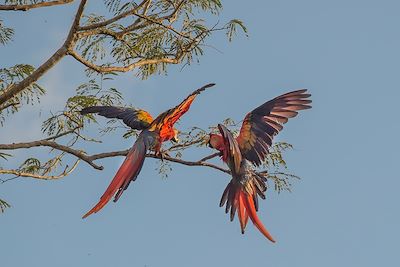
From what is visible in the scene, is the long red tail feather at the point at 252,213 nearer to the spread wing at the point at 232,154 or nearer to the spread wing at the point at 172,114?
the spread wing at the point at 232,154

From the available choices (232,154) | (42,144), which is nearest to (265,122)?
(232,154)

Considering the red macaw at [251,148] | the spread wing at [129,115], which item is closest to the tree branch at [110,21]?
the spread wing at [129,115]

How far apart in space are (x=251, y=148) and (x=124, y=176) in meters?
1.23

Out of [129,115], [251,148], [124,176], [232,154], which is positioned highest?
[129,115]

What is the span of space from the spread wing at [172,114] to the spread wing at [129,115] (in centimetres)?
13

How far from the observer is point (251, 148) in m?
6.25

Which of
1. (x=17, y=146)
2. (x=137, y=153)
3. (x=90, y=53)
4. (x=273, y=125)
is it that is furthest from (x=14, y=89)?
(x=273, y=125)

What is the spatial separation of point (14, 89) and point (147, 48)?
1685 millimetres

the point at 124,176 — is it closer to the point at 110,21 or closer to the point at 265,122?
the point at 265,122

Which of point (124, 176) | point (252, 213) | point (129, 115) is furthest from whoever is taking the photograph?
point (129, 115)

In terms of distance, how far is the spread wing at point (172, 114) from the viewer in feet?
19.2

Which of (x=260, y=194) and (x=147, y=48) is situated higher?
(x=147, y=48)

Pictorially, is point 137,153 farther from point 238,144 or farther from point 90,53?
point 90,53

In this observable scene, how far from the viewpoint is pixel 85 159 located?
287 inches
